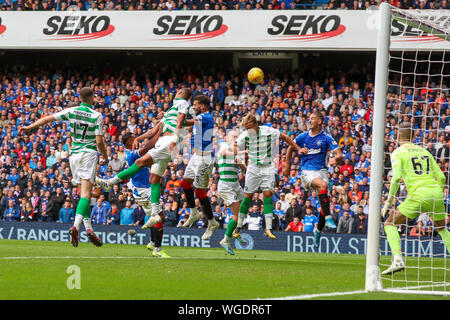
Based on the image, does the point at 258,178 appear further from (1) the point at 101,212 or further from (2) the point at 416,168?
(1) the point at 101,212

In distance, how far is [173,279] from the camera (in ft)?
28.0

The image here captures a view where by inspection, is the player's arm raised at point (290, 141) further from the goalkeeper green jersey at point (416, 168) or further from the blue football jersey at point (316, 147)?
the goalkeeper green jersey at point (416, 168)

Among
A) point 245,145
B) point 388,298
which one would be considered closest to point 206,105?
point 245,145

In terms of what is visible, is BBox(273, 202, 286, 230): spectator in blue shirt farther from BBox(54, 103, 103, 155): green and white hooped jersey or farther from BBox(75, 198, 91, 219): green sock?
BBox(54, 103, 103, 155): green and white hooped jersey

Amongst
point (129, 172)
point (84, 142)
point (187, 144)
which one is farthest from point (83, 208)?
point (187, 144)

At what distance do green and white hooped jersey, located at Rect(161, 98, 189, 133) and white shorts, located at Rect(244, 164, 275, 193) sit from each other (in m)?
2.06

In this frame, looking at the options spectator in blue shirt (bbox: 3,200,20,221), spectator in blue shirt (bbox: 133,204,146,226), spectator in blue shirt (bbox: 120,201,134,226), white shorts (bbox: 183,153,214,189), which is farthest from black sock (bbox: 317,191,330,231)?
spectator in blue shirt (bbox: 3,200,20,221)

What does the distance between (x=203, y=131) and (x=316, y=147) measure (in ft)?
7.17

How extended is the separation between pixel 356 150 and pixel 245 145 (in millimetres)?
9262

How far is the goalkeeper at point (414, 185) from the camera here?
9766mm

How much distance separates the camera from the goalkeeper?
384 inches

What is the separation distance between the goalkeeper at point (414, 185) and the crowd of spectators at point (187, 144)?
652cm

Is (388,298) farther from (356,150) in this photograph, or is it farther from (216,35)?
(216,35)

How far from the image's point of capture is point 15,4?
29.1 meters
